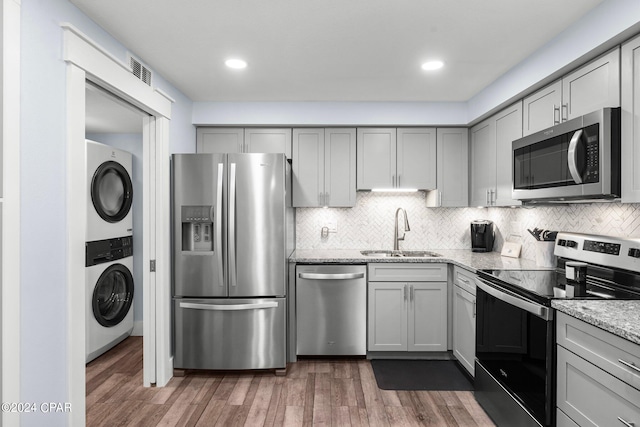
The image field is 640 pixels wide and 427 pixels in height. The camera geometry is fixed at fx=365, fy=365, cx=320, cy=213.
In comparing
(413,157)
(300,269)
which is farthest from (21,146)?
(413,157)

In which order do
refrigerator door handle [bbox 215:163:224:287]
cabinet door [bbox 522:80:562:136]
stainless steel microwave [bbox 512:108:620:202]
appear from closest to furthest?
stainless steel microwave [bbox 512:108:620:202] < cabinet door [bbox 522:80:562:136] < refrigerator door handle [bbox 215:163:224:287]

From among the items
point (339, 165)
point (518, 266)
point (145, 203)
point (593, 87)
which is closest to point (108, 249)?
point (145, 203)

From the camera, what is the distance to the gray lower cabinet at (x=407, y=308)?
3293 mm

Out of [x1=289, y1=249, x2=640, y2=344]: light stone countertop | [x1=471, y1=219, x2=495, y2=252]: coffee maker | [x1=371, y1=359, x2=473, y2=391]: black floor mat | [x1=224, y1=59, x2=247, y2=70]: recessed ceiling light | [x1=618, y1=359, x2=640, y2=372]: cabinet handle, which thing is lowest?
[x1=371, y1=359, x2=473, y2=391]: black floor mat

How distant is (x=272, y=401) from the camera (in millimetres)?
2633

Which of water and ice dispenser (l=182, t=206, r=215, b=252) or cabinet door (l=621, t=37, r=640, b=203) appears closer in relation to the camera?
cabinet door (l=621, t=37, r=640, b=203)

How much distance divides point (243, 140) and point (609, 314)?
315 cm

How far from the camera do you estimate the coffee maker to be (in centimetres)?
369

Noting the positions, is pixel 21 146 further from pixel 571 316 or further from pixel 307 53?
pixel 571 316

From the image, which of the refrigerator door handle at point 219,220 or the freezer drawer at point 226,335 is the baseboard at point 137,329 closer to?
the freezer drawer at point 226,335

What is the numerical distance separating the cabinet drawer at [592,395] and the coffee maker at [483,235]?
6.75 feet

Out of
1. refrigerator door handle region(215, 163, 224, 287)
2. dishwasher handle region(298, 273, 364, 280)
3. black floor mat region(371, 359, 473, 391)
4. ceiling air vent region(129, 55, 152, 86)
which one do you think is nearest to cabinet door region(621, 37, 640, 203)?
black floor mat region(371, 359, 473, 391)

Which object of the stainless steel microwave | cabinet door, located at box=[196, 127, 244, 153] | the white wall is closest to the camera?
the white wall

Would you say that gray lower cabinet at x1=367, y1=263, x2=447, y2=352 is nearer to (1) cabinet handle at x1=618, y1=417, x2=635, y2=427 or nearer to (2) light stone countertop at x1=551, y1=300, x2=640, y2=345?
(2) light stone countertop at x1=551, y1=300, x2=640, y2=345
